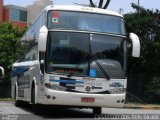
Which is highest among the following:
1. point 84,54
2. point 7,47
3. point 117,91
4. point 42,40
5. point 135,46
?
Answer: point 42,40

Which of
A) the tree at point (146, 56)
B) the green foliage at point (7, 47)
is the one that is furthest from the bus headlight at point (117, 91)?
the green foliage at point (7, 47)

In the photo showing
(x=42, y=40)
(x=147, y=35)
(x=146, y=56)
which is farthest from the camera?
(x=147, y=35)

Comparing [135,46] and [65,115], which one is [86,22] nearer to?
[135,46]

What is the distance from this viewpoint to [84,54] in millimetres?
16594

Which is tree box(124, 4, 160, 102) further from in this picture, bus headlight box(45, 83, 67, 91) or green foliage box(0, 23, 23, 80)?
bus headlight box(45, 83, 67, 91)

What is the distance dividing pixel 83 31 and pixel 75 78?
1651mm

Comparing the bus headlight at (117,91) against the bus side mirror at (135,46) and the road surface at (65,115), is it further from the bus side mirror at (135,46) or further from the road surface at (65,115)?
the bus side mirror at (135,46)

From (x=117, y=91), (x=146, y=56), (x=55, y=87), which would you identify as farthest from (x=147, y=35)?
(x=55, y=87)

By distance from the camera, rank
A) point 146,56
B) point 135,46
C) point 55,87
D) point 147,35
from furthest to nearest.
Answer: point 147,35 → point 146,56 → point 135,46 → point 55,87

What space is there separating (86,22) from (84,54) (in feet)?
3.99

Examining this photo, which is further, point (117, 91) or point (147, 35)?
point (147, 35)

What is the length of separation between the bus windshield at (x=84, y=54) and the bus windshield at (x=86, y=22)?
273mm

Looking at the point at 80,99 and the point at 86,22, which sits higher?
the point at 86,22

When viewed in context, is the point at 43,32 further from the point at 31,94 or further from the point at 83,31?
the point at 31,94
